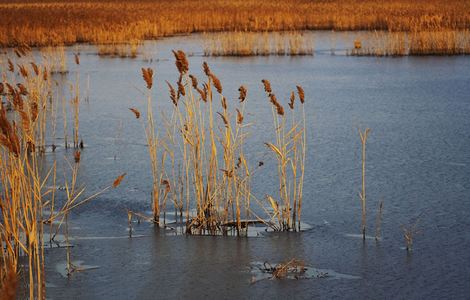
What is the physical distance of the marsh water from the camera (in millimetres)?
3615

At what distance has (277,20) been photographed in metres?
20.3

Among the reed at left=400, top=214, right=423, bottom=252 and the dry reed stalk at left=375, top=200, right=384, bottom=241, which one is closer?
the reed at left=400, top=214, right=423, bottom=252

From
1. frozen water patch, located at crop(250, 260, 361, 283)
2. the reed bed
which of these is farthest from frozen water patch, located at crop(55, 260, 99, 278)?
the reed bed

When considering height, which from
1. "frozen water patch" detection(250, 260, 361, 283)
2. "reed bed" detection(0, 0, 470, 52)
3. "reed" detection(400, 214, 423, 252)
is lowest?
"frozen water patch" detection(250, 260, 361, 283)

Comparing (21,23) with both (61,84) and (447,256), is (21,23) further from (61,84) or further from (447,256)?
(447,256)

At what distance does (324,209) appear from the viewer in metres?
4.87

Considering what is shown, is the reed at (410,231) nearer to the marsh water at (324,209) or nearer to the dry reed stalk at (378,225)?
the marsh water at (324,209)

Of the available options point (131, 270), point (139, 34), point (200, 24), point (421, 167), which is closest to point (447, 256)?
point (131, 270)

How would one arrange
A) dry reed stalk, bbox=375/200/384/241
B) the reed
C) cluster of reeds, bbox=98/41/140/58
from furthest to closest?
1. cluster of reeds, bbox=98/41/140/58
2. dry reed stalk, bbox=375/200/384/241
3. the reed

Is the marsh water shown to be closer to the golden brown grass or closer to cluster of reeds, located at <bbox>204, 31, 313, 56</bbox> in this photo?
cluster of reeds, located at <bbox>204, 31, 313, 56</bbox>

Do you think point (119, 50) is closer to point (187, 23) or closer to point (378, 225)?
point (187, 23)

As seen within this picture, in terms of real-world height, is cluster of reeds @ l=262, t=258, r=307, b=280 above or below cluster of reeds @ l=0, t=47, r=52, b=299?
below

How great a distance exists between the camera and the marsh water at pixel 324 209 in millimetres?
3615

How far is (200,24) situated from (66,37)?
429 cm
